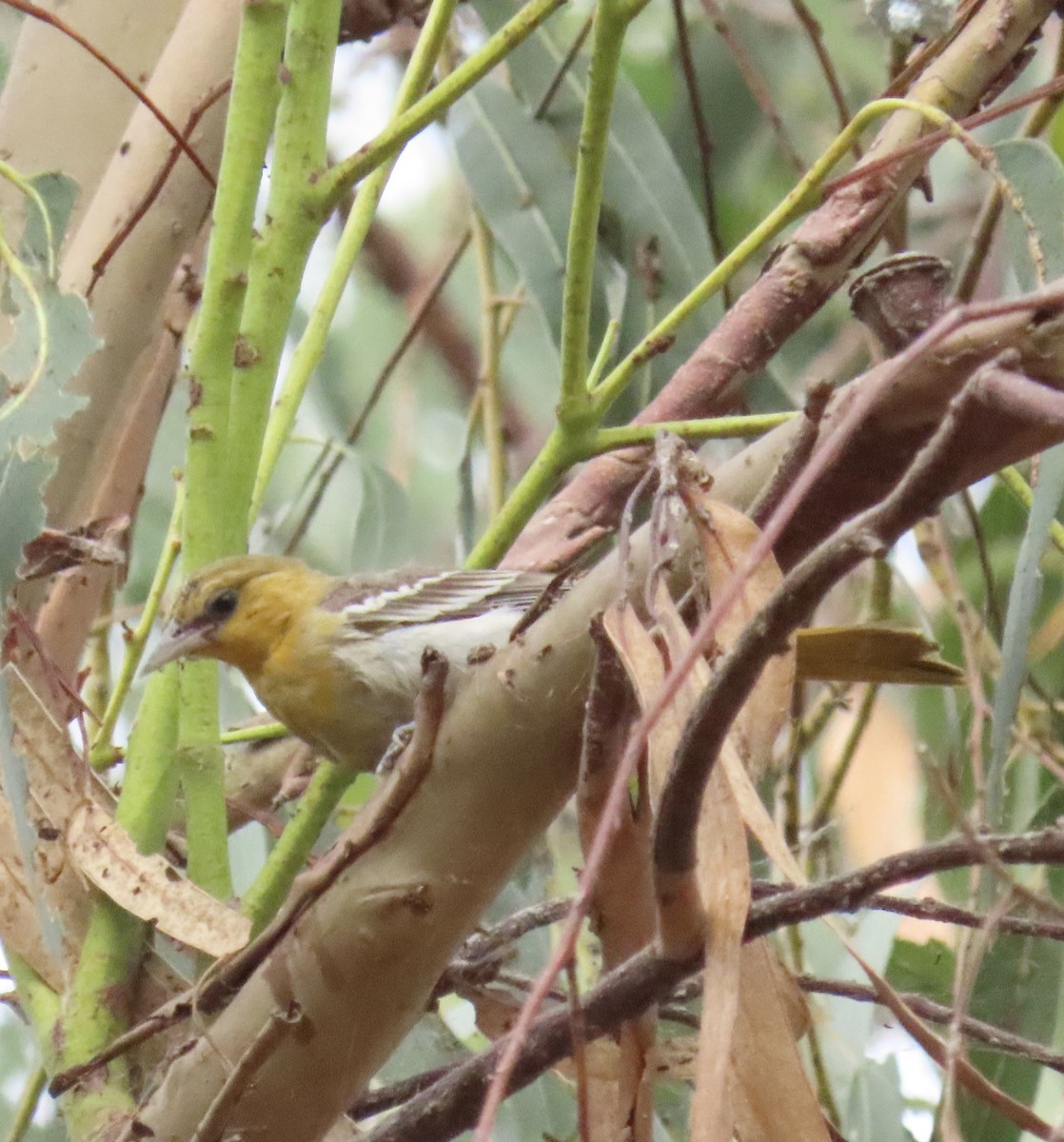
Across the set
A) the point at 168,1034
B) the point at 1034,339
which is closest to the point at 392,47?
the point at 168,1034

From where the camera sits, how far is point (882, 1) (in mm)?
1622

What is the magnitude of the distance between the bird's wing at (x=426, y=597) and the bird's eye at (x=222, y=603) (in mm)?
173

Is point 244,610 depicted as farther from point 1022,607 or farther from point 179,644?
point 1022,607

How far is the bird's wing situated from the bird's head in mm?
61

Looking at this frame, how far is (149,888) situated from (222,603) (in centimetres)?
73

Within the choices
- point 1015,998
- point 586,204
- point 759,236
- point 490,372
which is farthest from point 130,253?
point 1015,998

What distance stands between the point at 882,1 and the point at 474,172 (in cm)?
94

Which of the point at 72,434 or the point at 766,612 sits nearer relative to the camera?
the point at 766,612

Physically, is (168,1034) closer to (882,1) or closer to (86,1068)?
(86,1068)

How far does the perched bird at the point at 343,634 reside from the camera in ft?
6.54

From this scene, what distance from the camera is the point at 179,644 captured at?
192 centimetres

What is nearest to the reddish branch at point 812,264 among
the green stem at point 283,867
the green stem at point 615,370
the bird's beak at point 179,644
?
the green stem at point 615,370

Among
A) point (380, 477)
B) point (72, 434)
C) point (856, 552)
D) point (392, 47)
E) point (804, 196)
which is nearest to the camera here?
point (856, 552)

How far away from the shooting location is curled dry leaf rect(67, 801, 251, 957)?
134 centimetres
